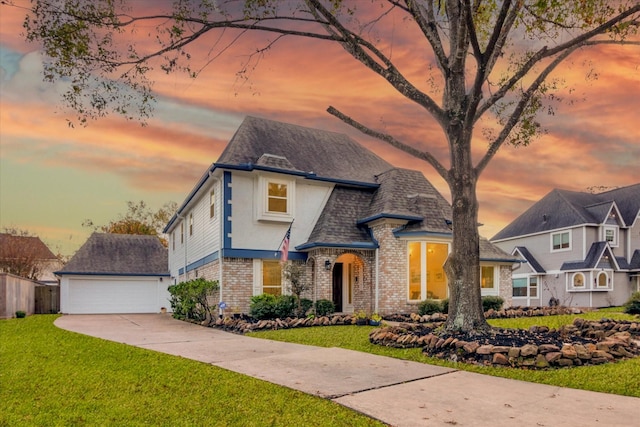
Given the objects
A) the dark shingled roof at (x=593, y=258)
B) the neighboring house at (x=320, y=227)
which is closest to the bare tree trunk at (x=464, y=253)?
the neighboring house at (x=320, y=227)

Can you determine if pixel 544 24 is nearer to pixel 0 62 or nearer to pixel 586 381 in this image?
pixel 586 381

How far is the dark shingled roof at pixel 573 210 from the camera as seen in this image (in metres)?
29.8

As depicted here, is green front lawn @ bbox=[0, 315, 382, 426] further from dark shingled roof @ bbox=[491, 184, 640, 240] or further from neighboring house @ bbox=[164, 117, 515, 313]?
dark shingled roof @ bbox=[491, 184, 640, 240]

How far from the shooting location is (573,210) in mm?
30281

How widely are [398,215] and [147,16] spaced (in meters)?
10.7

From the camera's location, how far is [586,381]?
5922 mm

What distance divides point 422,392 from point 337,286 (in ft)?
44.0

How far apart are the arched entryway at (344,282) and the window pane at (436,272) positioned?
123 inches

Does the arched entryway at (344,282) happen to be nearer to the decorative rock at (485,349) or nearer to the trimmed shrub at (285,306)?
the trimmed shrub at (285,306)

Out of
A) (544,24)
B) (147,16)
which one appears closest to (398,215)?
(544,24)

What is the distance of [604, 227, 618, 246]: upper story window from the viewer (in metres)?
29.5

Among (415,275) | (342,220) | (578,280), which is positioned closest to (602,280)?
(578,280)

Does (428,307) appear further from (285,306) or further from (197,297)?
(197,297)

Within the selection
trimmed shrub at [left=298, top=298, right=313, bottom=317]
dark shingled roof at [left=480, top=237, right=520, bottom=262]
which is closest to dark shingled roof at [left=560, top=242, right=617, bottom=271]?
dark shingled roof at [left=480, top=237, right=520, bottom=262]
